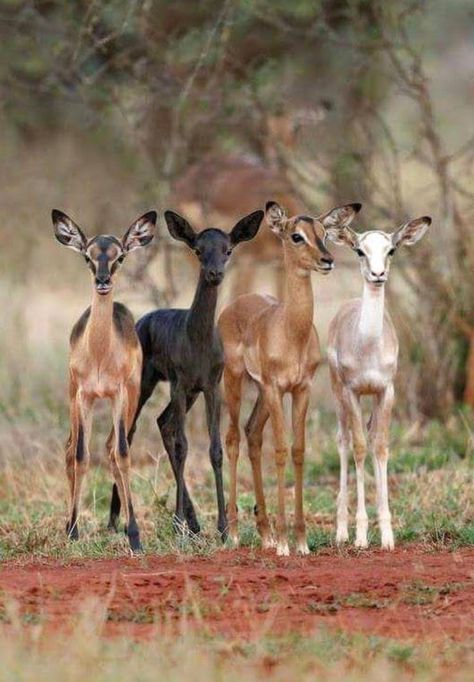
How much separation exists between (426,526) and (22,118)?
1124cm

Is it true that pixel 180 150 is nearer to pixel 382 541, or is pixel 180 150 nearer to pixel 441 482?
pixel 441 482

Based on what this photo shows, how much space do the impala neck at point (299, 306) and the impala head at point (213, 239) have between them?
0.45 meters

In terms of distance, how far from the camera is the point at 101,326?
902cm

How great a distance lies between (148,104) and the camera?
16.3m

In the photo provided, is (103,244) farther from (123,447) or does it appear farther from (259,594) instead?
(259,594)

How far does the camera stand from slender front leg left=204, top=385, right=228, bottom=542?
9.33 metres

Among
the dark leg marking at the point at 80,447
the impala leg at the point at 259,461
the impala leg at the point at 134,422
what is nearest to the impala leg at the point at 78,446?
the dark leg marking at the point at 80,447

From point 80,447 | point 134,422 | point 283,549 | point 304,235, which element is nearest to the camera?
point 283,549

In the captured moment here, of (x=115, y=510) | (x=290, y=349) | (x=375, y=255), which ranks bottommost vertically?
(x=115, y=510)

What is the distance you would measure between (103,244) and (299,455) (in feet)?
5.20

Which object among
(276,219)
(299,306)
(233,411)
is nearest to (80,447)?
(233,411)

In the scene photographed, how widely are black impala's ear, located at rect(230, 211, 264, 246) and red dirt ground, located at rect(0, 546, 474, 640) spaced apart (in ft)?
6.70

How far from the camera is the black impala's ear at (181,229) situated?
940 cm

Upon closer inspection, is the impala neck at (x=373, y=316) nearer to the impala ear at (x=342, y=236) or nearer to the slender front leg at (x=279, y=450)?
the impala ear at (x=342, y=236)
